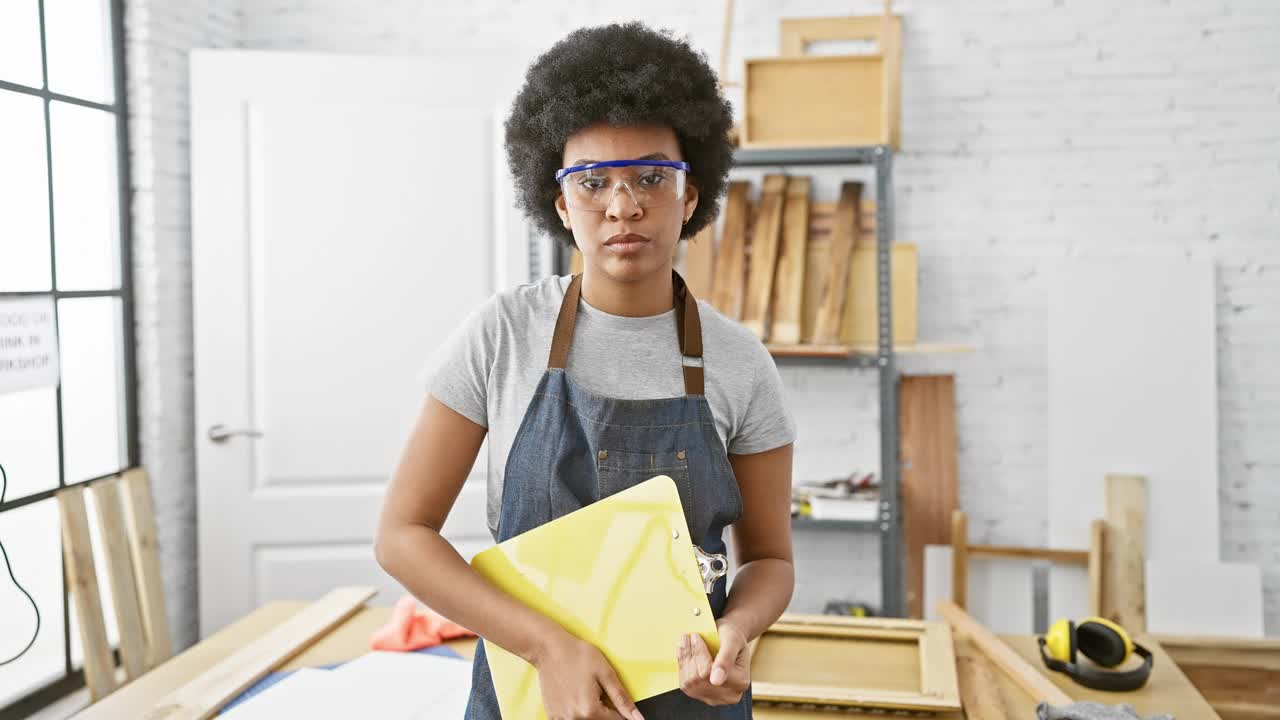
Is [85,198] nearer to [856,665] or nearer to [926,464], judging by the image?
[856,665]

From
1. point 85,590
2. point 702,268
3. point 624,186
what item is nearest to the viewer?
point 624,186

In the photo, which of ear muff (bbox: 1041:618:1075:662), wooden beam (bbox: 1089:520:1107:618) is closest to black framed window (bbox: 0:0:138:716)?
ear muff (bbox: 1041:618:1075:662)

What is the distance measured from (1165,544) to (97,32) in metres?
3.86

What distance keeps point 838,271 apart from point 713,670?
2.52 m

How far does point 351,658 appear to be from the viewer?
175 cm

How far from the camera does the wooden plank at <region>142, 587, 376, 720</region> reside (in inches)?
59.3

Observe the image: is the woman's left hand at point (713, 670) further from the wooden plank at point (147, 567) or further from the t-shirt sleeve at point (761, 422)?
the wooden plank at point (147, 567)

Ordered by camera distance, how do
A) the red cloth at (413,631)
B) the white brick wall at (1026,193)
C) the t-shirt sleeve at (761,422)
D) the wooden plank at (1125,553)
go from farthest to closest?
the white brick wall at (1026,193), the wooden plank at (1125,553), the red cloth at (413,631), the t-shirt sleeve at (761,422)

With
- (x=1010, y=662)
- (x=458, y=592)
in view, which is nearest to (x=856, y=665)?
(x=1010, y=662)

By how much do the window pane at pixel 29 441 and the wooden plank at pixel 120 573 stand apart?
0.30 m

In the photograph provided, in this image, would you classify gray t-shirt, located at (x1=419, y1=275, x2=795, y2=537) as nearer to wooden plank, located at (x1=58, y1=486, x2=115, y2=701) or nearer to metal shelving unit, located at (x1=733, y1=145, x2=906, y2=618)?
wooden plank, located at (x1=58, y1=486, x2=115, y2=701)

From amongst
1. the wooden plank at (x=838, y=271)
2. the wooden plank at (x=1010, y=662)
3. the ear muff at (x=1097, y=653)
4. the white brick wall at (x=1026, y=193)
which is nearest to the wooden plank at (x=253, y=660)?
the wooden plank at (x=1010, y=662)

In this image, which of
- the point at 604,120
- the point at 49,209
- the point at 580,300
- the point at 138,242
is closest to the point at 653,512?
the point at 580,300

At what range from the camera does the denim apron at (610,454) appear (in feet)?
3.59
